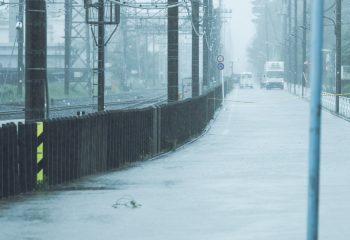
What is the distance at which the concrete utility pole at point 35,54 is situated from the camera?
15.2m

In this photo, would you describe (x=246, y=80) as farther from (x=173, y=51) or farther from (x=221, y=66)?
(x=173, y=51)

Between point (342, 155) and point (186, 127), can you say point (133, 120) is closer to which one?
point (342, 155)

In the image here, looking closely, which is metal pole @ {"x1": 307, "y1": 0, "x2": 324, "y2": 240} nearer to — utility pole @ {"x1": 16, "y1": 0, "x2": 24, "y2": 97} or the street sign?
utility pole @ {"x1": 16, "y1": 0, "x2": 24, "y2": 97}

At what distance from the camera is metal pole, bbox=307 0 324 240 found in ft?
17.7

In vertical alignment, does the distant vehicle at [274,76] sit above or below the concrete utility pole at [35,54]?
below

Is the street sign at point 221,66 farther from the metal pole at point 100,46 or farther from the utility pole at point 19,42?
the metal pole at point 100,46

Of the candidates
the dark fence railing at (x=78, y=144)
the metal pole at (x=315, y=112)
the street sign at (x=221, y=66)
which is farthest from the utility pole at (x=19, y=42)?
the metal pole at (x=315, y=112)

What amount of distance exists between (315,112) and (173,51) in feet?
78.4

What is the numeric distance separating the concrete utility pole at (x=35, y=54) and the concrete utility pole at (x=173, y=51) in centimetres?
1296

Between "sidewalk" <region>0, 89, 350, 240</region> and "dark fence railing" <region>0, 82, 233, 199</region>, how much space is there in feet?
1.21

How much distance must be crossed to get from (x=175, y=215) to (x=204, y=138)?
59.5 feet

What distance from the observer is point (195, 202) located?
548 inches

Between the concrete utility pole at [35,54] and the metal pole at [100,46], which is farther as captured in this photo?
the metal pole at [100,46]

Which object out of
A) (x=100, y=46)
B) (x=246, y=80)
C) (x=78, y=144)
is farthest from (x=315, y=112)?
(x=246, y=80)
